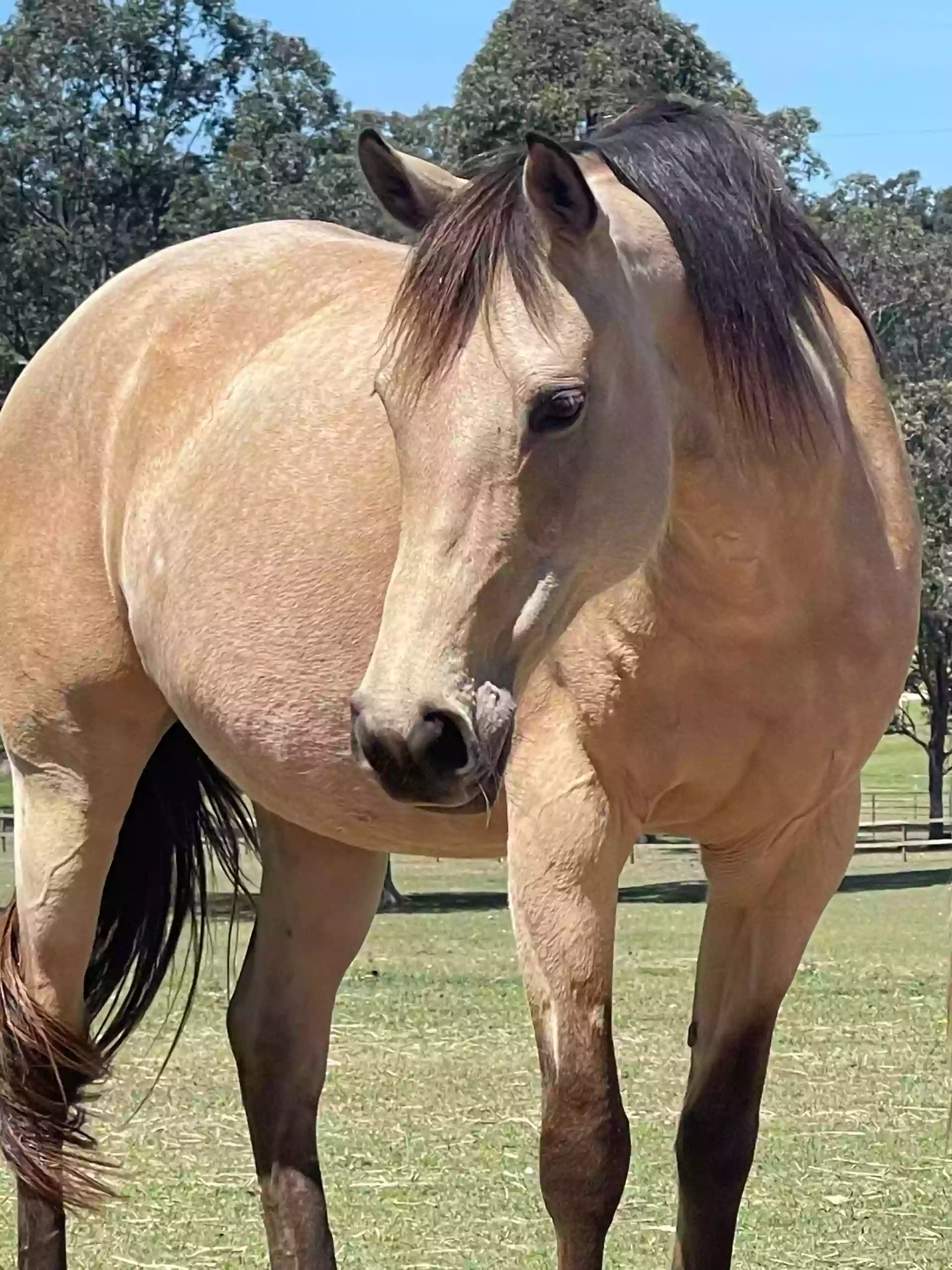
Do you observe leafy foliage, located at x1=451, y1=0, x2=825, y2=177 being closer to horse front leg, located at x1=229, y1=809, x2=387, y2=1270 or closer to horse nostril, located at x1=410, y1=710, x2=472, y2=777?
horse front leg, located at x1=229, y1=809, x2=387, y2=1270

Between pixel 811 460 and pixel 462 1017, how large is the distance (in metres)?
5.70

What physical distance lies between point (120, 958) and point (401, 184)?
213 centimetres

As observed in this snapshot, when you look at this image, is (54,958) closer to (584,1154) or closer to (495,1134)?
(584,1154)

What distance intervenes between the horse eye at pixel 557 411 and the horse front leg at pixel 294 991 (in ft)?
5.75

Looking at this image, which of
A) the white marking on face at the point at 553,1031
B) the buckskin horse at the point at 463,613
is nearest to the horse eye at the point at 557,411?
the buckskin horse at the point at 463,613

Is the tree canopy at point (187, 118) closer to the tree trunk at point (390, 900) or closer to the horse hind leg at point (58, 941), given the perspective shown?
the tree trunk at point (390, 900)

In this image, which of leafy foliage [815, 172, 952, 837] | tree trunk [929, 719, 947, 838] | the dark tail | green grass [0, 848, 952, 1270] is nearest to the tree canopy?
leafy foliage [815, 172, 952, 837]

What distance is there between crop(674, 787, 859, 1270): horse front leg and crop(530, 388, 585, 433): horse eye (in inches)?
38.8

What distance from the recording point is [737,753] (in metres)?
2.81

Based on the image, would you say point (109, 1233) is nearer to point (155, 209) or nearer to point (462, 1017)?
point (462, 1017)

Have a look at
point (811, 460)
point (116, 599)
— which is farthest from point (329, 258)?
point (811, 460)

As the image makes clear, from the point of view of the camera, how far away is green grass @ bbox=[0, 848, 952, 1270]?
4.09 m

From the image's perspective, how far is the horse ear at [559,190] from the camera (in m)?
2.34

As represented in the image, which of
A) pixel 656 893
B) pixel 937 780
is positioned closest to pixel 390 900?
pixel 656 893
